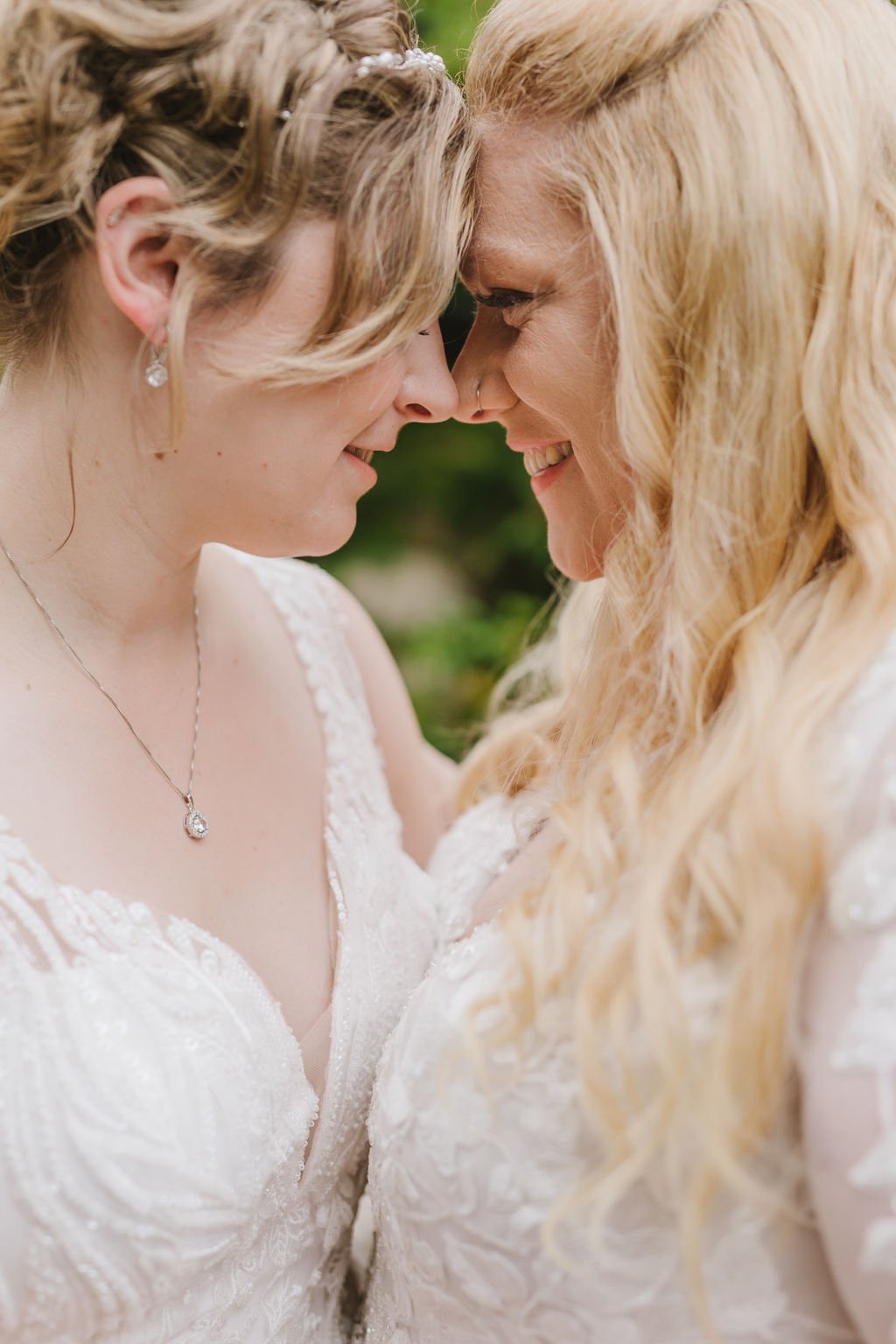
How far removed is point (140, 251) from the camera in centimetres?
172

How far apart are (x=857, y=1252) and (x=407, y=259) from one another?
1461 mm

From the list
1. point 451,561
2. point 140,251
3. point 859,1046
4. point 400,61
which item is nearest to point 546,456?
point 400,61

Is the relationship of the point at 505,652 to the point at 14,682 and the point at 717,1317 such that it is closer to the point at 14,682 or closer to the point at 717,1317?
the point at 14,682

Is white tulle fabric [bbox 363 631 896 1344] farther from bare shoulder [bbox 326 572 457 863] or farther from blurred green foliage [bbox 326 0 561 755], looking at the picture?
blurred green foliage [bbox 326 0 561 755]

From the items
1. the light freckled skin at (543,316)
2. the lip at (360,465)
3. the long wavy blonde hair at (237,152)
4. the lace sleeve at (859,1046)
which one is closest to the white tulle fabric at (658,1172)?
the lace sleeve at (859,1046)

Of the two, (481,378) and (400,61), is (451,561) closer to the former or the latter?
(481,378)

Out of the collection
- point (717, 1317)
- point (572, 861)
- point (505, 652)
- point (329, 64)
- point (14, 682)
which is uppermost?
point (329, 64)

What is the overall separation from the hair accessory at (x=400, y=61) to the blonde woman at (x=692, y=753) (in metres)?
0.11

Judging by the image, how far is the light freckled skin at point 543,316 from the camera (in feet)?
6.13

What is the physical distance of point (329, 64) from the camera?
1.70 m

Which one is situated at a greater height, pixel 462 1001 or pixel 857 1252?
pixel 462 1001

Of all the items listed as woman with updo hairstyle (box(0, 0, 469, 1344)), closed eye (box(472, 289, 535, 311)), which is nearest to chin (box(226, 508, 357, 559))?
woman with updo hairstyle (box(0, 0, 469, 1344))

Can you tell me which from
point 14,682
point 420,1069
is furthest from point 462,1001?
point 14,682

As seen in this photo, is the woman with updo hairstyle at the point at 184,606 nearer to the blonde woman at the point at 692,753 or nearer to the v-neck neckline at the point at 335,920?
the v-neck neckline at the point at 335,920
